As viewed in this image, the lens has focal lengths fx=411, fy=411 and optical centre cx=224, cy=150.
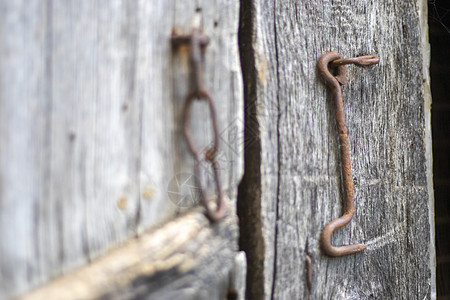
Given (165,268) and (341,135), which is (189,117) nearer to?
(165,268)

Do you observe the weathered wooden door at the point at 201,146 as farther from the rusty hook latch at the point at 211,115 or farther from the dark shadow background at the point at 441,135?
the dark shadow background at the point at 441,135

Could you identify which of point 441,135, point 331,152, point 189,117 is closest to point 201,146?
point 189,117

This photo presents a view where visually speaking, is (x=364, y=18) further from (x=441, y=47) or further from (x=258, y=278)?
(x=441, y=47)

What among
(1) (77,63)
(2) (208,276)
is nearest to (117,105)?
(1) (77,63)

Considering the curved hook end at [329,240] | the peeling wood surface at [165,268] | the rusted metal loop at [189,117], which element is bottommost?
the curved hook end at [329,240]

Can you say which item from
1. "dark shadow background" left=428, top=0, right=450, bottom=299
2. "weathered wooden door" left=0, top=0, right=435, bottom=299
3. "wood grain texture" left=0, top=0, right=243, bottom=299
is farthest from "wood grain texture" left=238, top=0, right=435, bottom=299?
"dark shadow background" left=428, top=0, right=450, bottom=299

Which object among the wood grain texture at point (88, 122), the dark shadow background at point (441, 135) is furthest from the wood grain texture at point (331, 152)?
the dark shadow background at point (441, 135)

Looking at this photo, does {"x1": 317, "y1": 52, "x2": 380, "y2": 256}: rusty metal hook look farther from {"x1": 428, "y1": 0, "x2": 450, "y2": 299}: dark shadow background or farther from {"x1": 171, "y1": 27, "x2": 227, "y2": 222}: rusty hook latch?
{"x1": 428, "y1": 0, "x2": 450, "y2": 299}: dark shadow background
